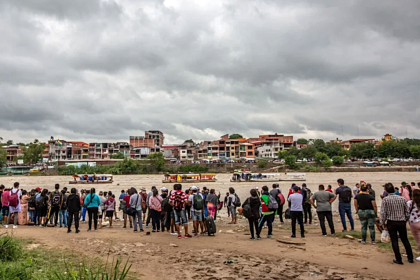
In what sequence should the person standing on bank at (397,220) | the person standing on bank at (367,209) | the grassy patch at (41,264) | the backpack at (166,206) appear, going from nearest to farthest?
1. the grassy patch at (41,264)
2. the person standing on bank at (397,220)
3. the person standing on bank at (367,209)
4. the backpack at (166,206)

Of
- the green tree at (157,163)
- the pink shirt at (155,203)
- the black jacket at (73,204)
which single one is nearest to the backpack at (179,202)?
the pink shirt at (155,203)

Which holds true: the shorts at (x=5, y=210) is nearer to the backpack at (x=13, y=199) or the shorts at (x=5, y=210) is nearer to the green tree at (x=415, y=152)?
the backpack at (x=13, y=199)

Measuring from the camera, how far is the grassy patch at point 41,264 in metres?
5.25

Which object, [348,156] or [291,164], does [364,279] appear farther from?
[348,156]

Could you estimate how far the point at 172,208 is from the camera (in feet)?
33.2

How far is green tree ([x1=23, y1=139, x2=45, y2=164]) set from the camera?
93.0 metres

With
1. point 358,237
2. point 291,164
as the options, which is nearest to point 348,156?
point 291,164

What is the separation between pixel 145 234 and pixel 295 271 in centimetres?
585

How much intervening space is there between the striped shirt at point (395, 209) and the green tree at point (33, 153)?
104722mm

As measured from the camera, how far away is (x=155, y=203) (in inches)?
423

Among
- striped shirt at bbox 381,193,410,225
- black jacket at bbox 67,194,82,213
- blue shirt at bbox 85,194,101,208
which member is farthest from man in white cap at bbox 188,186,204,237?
striped shirt at bbox 381,193,410,225

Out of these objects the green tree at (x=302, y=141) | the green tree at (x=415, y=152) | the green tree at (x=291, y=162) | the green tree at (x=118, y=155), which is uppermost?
the green tree at (x=302, y=141)

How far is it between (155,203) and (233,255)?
3.98m

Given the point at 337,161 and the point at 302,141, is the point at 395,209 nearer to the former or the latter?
the point at 337,161
